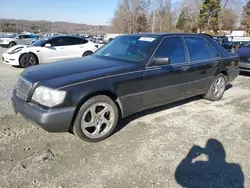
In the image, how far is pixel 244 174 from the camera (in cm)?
247

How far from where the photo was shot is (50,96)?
2625 millimetres

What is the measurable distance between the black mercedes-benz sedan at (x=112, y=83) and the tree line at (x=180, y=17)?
45421 mm

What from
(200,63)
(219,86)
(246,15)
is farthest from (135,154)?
(246,15)

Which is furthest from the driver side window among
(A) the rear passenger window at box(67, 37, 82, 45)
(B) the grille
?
(B) the grille

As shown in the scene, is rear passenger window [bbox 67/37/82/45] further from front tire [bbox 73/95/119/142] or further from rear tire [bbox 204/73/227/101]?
front tire [bbox 73/95/119/142]

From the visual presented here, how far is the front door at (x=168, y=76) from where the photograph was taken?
3469 millimetres

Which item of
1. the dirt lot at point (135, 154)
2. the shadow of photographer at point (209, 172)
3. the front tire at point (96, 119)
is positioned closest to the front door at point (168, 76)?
the dirt lot at point (135, 154)

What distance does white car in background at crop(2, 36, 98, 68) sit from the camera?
8.62m

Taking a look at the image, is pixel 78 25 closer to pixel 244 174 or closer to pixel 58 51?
pixel 58 51

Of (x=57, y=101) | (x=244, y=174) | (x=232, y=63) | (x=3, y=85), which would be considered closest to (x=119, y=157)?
(x=57, y=101)

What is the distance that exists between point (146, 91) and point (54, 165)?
68.8 inches

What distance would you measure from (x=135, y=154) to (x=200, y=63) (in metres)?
2.51

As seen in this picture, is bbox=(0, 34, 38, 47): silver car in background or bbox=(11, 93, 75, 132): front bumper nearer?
bbox=(11, 93, 75, 132): front bumper

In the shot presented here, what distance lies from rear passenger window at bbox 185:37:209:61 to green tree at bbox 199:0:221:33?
152ft
